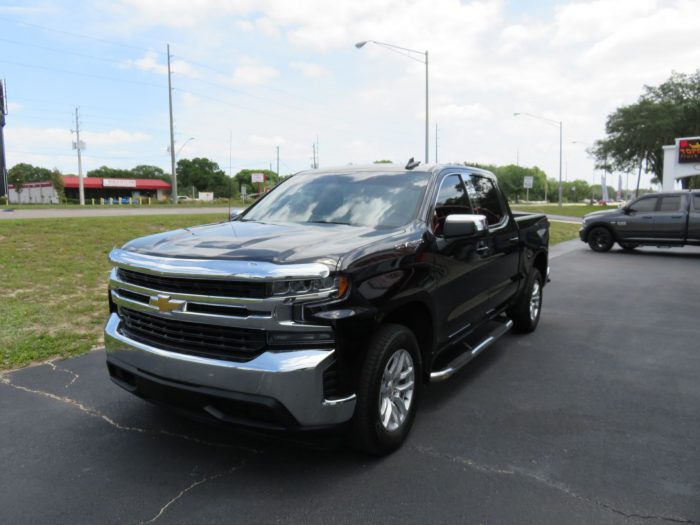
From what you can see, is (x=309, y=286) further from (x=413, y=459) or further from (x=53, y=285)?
(x=53, y=285)

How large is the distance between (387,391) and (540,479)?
1.00 m

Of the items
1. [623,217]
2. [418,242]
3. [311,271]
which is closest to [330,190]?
[418,242]

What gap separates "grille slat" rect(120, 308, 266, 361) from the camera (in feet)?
9.45

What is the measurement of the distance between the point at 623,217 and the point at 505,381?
13386 mm

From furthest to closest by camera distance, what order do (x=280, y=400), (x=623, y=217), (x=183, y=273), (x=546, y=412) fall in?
(x=623, y=217) → (x=546, y=412) → (x=183, y=273) → (x=280, y=400)

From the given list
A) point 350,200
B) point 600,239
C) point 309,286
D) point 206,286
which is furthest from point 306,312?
point 600,239

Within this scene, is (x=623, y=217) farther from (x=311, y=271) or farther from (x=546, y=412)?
(x=311, y=271)

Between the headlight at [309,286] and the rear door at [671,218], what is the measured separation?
1520 cm

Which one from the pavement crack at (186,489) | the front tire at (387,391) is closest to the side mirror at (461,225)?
the front tire at (387,391)

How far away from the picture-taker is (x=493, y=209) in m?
5.47

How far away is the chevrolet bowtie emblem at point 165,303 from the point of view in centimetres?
303

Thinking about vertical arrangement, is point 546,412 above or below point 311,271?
below

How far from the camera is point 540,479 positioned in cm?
315

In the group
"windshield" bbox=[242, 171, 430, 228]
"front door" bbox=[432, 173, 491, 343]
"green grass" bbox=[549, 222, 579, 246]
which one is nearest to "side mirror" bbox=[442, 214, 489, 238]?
"front door" bbox=[432, 173, 491, 343]
